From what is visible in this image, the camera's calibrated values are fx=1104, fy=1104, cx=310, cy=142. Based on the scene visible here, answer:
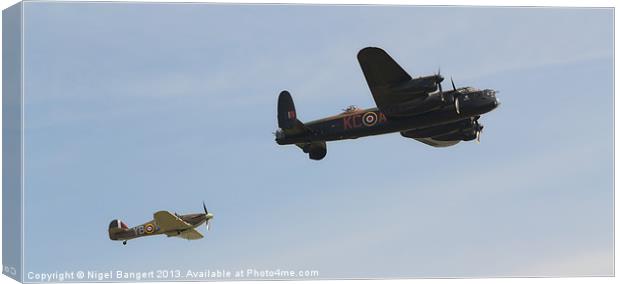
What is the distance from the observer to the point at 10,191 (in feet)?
107

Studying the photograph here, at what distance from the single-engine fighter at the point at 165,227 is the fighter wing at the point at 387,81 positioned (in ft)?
21.8

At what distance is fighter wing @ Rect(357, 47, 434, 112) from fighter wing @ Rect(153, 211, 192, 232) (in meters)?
7.88

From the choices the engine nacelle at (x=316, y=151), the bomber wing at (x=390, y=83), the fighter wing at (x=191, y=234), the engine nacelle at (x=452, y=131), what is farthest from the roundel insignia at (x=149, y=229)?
the engine nacelle at (x=452, y=131)

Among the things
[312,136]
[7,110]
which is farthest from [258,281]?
[7,110]

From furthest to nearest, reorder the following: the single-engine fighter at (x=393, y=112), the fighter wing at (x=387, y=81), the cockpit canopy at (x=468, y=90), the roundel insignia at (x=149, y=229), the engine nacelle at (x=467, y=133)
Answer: the engine nacelle at (x=467, y=133) → the roundel insignia at (x=149, y=229) → the cockpit canopy at (x=468, y=90) → the single-engine fighter at (x=393, y=112) → the fighter wing at (x=387, y=81)

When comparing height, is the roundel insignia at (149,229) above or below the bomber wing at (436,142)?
below

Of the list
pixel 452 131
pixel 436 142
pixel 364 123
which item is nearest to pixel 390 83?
pixel 364 123

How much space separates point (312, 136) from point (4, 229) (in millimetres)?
10488

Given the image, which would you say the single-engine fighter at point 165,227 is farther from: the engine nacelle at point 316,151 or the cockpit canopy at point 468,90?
the cockpit canopy at point 468,90

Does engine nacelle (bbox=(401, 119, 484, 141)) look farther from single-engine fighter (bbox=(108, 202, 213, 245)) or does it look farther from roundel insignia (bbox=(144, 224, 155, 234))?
roundel insignia (bbox=(144, 224, 155, 234))

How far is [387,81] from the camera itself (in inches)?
1389

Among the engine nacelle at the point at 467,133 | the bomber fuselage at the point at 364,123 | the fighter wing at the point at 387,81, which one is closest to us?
the fighter wing at the point at 387,81

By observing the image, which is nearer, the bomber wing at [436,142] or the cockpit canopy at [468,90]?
the cockpit canopy at [468,90]

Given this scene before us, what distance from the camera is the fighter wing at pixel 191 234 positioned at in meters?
35.0
